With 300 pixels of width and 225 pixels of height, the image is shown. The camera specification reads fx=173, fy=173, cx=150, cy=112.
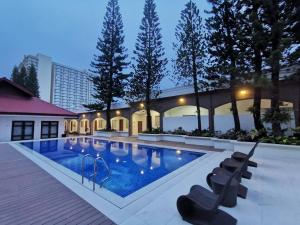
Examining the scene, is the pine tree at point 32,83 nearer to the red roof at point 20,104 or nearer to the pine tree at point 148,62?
the red roof at point 20,104

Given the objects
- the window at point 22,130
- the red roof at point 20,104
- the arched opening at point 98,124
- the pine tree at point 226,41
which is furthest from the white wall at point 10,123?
the pine tree at point 226,41

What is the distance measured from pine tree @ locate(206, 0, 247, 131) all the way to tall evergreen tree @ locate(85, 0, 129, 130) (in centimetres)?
1033

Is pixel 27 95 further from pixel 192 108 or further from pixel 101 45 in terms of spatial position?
pixel 192 108

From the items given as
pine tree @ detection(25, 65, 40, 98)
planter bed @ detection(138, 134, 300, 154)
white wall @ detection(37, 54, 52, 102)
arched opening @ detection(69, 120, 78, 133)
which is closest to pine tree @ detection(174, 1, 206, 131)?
planter bed @ detection(138, 134, 300, 154)

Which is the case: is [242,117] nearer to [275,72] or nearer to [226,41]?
[275,72]

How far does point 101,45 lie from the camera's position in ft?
64.1

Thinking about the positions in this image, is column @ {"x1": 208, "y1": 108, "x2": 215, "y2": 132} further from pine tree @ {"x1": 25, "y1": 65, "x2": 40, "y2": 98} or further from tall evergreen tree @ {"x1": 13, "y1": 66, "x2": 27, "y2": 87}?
tall evergreen tree @ {"x1": 13, "y1": 66, "x2": 27, "y2": 87}

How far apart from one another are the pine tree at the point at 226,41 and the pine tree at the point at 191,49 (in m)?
1.15

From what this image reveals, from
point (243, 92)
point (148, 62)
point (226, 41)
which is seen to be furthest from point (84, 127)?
point (226, 41)

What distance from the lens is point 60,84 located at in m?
51.7

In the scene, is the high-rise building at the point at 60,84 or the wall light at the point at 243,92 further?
the high-rise building at the point at 60,84

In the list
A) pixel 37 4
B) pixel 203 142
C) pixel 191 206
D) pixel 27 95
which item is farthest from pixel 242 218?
pixel 37 4

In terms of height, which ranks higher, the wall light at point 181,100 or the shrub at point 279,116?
the wall light at point 181,100

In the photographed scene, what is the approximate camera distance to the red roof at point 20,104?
A: 14.2m
